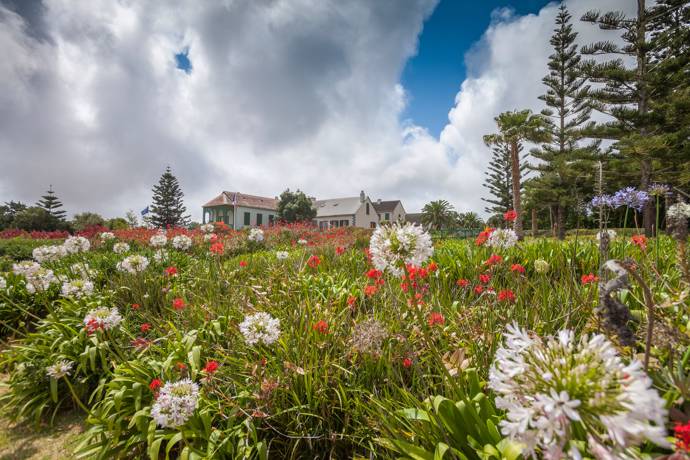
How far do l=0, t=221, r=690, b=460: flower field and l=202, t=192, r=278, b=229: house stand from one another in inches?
1722

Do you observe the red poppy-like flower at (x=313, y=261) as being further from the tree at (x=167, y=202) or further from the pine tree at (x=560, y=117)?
the tree at (x=167, y=202)

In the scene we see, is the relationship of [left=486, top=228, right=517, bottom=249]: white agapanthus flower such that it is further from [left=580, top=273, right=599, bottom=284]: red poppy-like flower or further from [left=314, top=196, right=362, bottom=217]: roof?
[left=314, top=196, right=362, bottom=217]: roof

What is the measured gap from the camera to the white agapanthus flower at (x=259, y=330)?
2146mm

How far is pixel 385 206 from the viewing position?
54000mm

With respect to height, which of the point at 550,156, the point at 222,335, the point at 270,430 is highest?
the point at 550,156

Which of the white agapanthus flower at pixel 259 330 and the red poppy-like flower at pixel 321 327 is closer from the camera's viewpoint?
the white agapanthus flower at pixel 259 330

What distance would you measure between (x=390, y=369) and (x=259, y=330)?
3.13 feet

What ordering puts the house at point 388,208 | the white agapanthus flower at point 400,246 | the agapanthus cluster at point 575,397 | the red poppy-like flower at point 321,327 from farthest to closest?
the house at point 388,208 → the red poppy-like flower at point 321,327 → the white agapanthus flower at point 400,246 → the agapanthus cluster at point 575,397

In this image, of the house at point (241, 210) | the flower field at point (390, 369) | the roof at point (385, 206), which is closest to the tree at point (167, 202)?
the house at point (241, 210)

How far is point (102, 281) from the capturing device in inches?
218

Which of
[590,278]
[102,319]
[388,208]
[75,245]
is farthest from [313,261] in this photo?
[388,208]

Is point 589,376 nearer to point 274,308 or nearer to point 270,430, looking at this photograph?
point 270,430

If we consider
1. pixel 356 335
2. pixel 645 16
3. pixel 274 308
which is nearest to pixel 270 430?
pixel 356 335

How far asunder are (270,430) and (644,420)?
2065mm
